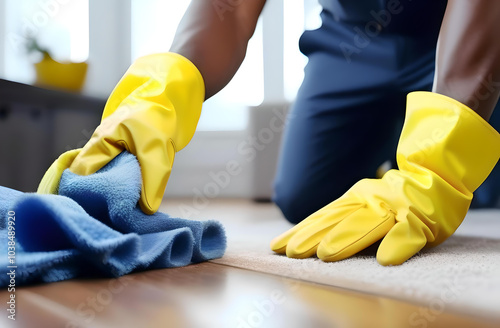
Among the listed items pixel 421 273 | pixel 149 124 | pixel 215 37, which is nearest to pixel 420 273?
pixel 421 273

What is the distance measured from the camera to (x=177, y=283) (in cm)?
43

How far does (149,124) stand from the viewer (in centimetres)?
54

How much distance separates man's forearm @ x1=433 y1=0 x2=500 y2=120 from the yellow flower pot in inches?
56.0

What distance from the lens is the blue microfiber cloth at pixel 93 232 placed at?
1.31 ft

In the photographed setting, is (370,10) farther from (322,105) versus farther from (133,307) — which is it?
(133,307)

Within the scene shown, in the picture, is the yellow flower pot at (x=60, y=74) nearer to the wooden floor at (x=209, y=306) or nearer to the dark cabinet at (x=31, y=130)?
the dark cabinet at (x=31, y=130)

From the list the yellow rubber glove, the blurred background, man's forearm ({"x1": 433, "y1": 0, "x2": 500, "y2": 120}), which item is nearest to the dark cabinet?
the blurred background

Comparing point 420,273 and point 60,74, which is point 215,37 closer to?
point 420,273

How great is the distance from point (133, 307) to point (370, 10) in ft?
3.32

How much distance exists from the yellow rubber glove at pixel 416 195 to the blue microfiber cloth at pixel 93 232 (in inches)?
6.1

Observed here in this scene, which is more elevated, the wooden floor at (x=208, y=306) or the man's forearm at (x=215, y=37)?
the man's forearm at (x=215, y=37)

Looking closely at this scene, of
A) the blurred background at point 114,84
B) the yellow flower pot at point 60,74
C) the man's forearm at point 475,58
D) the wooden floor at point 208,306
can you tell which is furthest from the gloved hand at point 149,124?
the yellow flower pot at point 60,74

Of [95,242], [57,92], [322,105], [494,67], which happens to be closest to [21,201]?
[95,242]

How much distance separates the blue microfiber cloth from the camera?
0.40 meters
